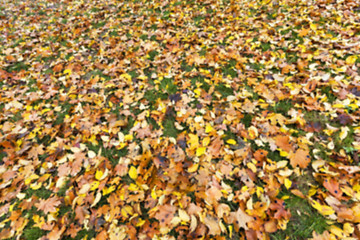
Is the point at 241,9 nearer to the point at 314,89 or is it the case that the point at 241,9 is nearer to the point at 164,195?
the point at 314,89

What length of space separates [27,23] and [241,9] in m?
6.06

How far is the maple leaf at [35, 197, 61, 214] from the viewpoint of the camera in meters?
2.01

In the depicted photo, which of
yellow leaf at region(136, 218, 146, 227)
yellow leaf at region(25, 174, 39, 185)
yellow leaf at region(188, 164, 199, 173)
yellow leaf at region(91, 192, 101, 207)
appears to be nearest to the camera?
yellow leaf at region(136, 218, 146, 227)

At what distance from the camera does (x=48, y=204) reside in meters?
2.04

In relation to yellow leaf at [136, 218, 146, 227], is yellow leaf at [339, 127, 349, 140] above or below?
above

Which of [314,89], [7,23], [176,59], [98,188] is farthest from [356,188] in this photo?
[7,23]

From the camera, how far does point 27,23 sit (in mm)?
5324

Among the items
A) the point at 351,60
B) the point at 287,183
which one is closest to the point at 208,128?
the point at 287,183

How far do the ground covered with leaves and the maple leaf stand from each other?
0.04ft

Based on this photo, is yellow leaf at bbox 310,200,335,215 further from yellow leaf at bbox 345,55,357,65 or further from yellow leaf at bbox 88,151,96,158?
yellow leaf at bbox 88,151,96,158

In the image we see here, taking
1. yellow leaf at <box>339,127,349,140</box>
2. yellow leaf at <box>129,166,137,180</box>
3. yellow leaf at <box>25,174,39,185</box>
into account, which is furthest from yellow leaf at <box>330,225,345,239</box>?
yellow leaf at <box>25,174,39,185</box>

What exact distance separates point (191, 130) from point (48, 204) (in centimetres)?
188

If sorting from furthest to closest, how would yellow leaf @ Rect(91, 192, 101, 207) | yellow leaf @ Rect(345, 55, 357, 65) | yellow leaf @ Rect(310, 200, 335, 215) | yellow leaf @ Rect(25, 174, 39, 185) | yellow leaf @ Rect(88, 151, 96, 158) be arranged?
yellow leaf @ Rect(345, 55, 357, 65)
yellow leaf @ Rect(88, 151, 96, 158)
yellow leaf @ Rect(25, 174, 39, 185)
yellow leaf @ Rect(91, 192, 101, 207)
yellow leaf @ Rect(310, 200, 335, 215)

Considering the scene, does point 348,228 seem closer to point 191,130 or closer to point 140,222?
point 191,130
